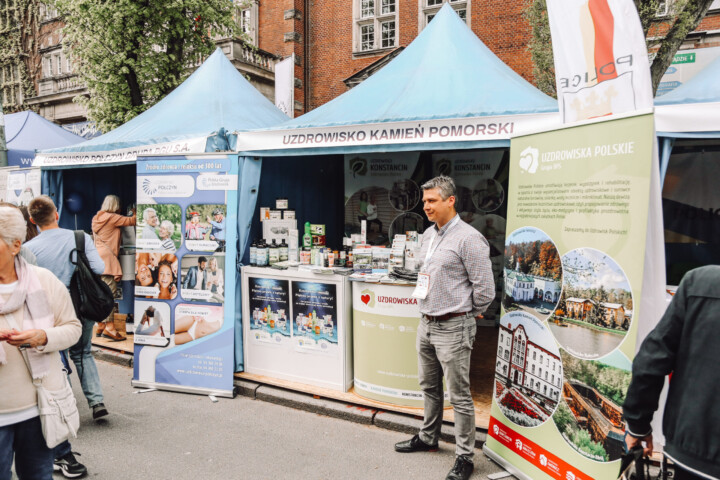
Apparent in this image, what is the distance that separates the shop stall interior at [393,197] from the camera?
6.22 metres

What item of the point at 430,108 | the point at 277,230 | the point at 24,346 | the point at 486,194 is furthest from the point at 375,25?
the point at 24,346

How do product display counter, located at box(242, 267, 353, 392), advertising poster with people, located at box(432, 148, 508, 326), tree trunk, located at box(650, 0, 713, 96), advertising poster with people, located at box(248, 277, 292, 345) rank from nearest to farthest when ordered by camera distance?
product display counter, located at box(242, 267, 353, 392), advertising poster with people, located at box(248, 277, 292, 345), tree trunk, located at box(650, 0, 713, 96), advertising poster with people, located at box(432, 148, 508, 326)

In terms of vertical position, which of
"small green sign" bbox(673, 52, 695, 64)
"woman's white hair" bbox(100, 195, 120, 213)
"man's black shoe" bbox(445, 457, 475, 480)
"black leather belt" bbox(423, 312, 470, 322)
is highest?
"small green sign" bbox(673, 52, 695, 64)

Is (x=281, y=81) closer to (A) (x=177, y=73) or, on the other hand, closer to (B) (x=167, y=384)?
(A) (x=177, y=73)

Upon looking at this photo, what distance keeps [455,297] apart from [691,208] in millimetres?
4724

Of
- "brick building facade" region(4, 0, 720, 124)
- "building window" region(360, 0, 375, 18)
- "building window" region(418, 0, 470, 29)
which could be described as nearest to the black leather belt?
"brick building facade" region(4, 0, 720, 124)

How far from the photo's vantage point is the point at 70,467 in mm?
3383

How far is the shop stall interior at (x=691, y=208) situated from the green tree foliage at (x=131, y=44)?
10.2m

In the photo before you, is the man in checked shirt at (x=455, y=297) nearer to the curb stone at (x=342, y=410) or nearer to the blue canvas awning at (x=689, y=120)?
the curb stone at (x=342, y=410)

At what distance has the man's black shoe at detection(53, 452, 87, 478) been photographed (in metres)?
3.38

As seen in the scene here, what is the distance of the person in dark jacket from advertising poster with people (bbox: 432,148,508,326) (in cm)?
512

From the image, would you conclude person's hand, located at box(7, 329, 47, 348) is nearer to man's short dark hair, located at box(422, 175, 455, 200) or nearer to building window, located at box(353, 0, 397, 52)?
man's short dark hair, located at box(422, 175, 455, 200)

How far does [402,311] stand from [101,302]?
8.45 ft

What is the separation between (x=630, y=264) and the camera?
2.74m
